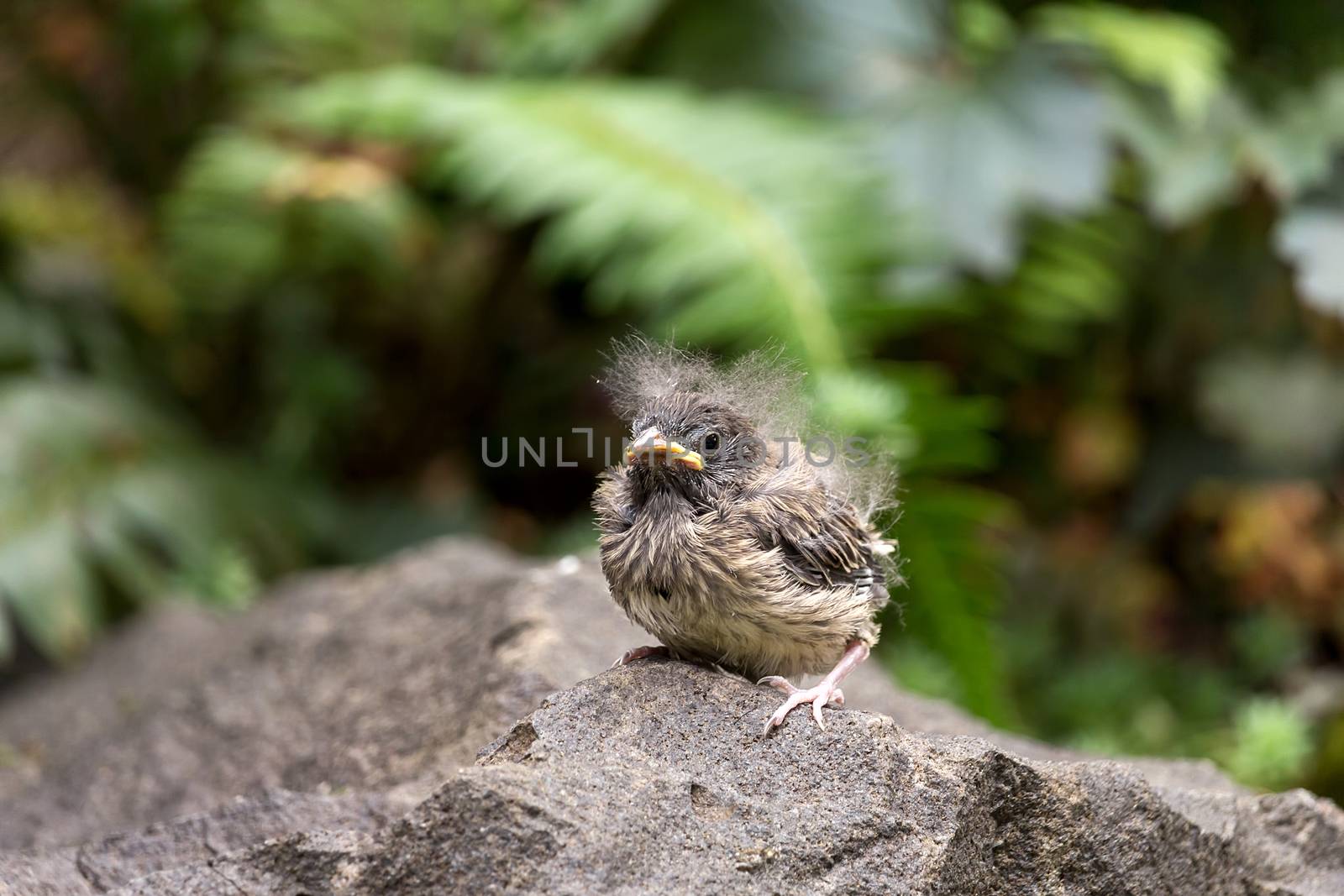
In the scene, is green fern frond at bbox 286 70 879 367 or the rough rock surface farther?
green fern frond at bbox 286 70 879 367

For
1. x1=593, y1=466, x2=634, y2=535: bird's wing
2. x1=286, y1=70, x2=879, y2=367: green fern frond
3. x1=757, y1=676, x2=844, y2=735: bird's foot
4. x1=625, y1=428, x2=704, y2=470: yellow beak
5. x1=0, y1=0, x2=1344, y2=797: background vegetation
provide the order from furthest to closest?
x1=0, y1=0, x2=1344, y2=797: background vegetation < x1=286, y1=70, x2=879, y2=367: green fern frond < x1=593, y1=466, x2=634, y2=535: bird's wing < x1=625, y1=428, x2=704, y2=470: yellow beak < x1=757, y1=676, x2=844, y2=735: bird's foot

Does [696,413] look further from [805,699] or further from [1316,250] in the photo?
[1316,250]

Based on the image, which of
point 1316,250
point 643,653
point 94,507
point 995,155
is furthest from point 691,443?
point 94,507

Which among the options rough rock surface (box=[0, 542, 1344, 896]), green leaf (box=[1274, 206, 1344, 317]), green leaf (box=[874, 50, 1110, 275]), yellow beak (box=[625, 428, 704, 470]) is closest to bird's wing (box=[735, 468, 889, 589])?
yellow beak (box=[625, 428, 704, 470])

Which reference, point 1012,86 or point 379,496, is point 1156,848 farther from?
point 379,496

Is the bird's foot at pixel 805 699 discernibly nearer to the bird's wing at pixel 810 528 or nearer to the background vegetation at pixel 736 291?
the bird's wing at pixel 810 528

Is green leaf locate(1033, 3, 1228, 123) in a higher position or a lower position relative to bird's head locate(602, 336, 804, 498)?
higher

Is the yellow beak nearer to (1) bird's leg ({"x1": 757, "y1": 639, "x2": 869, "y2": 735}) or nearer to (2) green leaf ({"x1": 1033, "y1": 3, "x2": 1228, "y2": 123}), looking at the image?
(1) bird's leg ({"x1": 757, "y1": 639, "x2": 869, "y2": 735})

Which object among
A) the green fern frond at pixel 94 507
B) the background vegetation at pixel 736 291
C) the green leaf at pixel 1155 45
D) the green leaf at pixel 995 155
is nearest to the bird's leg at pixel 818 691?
the background vegetation at pixel 736 291
